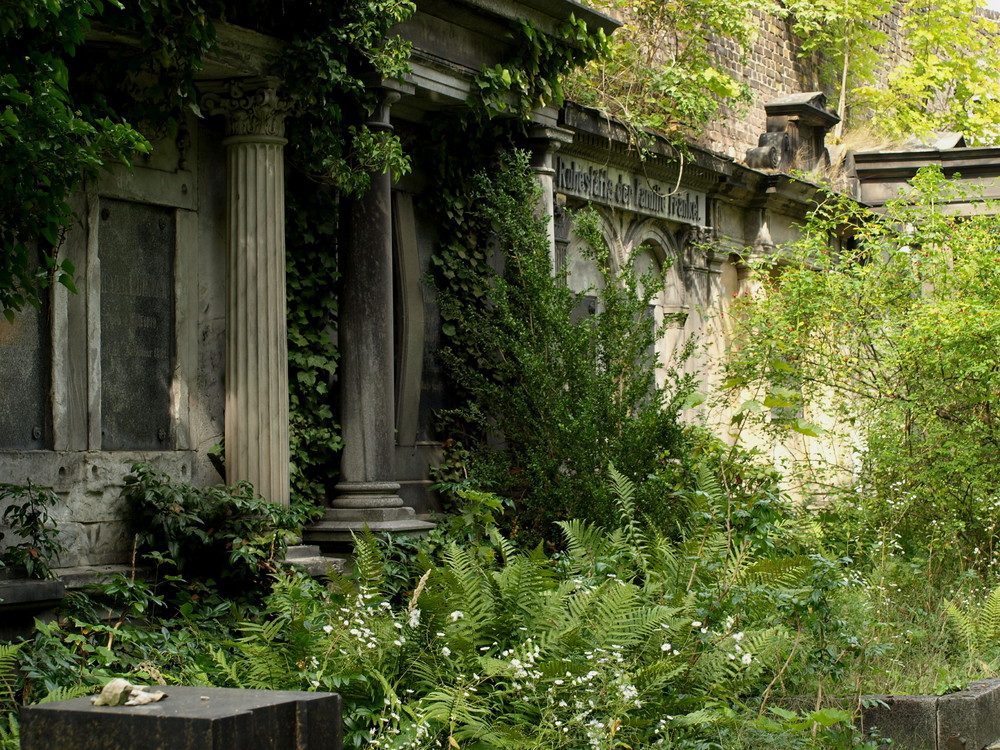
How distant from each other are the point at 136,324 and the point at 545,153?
13.7 feet

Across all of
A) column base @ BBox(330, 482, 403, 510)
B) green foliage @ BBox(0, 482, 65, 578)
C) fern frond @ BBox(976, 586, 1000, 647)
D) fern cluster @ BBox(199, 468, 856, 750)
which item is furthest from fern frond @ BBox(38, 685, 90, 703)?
fern frond @ BBox(976, 586, 1000, 647)

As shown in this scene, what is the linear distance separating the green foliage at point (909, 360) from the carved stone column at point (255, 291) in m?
4.44

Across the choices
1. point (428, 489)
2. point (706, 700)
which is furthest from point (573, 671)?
point (428, 489)

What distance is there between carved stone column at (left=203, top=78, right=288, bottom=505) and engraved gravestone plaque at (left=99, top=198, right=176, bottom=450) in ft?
1.27

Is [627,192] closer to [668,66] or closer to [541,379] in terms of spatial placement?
[668,66]

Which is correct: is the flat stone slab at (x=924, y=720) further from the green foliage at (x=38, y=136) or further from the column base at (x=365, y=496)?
the green foliage at (x=38, y=136)

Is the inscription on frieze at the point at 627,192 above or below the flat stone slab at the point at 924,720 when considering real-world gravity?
above

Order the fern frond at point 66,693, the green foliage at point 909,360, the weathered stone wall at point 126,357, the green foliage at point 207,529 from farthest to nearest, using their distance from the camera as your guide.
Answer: the green foliage at point 909,360 → the green foliage at point 207,529 → the weathered stone wall at point 126,357 → the fern frond at point 66,693

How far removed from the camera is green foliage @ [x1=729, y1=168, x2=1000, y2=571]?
9.63 m

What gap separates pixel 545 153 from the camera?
10.7 metres

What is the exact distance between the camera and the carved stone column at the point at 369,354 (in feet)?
28.8

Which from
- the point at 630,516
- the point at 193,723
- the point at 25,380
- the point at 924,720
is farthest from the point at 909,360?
the point at 193,723

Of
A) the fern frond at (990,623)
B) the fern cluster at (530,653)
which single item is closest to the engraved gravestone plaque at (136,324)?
the fern cluster at (530,653)

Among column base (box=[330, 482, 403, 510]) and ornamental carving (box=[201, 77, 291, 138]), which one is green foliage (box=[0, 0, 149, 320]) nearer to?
ornamental carving (box=[201, 77, 291, 138])
